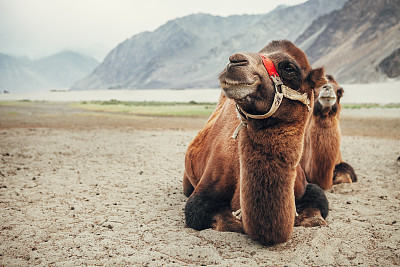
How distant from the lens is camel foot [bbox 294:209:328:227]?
3974 millimetres

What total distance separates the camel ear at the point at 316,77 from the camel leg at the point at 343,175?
3597 millimetres

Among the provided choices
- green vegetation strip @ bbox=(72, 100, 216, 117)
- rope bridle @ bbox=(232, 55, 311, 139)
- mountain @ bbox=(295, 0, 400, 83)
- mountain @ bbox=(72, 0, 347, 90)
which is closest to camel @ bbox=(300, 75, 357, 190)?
rope bridle @ bbox=(232, 55, 311, 139)

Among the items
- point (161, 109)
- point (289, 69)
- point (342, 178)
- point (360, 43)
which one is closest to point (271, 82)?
point (289, 69)

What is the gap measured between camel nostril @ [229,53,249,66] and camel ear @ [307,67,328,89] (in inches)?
33.4

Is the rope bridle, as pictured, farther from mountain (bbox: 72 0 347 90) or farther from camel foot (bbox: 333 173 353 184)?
mountain (bbox: 72 0 347 90)

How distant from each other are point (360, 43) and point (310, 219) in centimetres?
8867

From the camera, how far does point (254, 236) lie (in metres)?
3.33

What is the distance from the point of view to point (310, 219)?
4031 mm

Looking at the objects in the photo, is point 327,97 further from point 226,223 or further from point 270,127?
point 226,223

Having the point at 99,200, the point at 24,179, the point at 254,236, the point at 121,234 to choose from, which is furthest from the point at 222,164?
the point at 24,179

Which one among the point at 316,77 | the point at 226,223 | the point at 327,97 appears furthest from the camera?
the point at 327,97

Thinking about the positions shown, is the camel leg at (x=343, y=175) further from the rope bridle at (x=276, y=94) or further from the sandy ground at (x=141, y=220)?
the rope bridle at (x=276, y=94)

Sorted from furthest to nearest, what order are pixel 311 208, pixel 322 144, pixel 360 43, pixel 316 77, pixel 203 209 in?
pixel 360 43 < pixel 322 144 < pixel 311 208 < pixel 203 209 < pixel 316 77

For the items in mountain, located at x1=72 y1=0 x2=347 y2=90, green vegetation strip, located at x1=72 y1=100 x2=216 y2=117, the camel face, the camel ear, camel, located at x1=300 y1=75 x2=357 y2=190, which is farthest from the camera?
mountain, located at x1=72 y1=0 x2=347 y2=90
